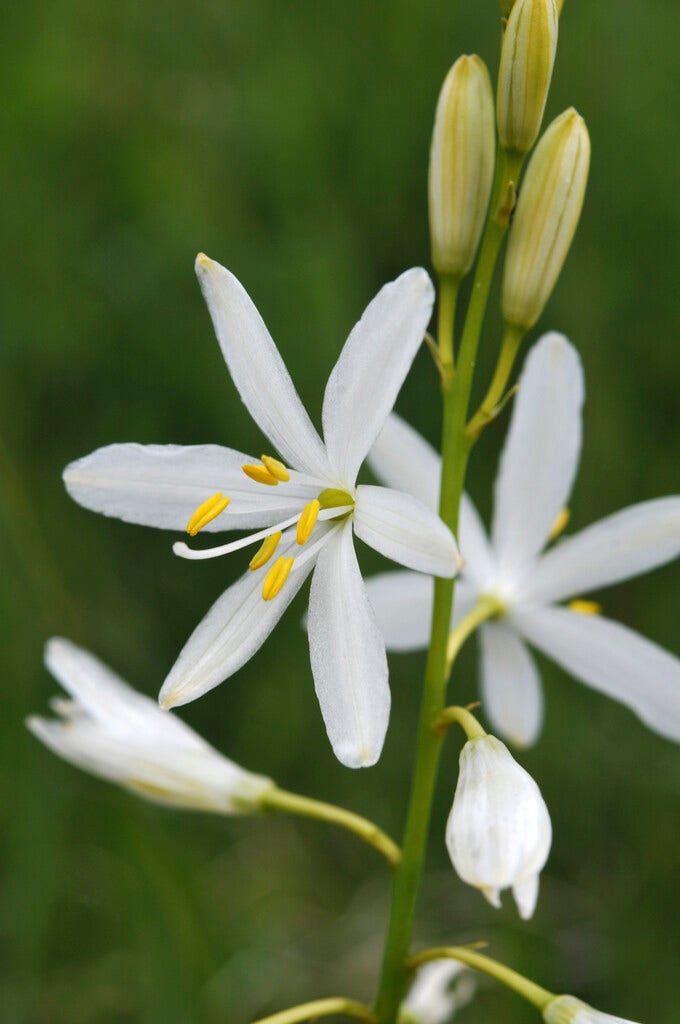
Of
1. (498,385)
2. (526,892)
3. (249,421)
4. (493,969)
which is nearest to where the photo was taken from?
(526,892)

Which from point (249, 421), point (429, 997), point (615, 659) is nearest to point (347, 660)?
point (615, 659)

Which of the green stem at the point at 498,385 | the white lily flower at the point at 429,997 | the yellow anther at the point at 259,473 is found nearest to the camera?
the yellow anther at the point at 259,473

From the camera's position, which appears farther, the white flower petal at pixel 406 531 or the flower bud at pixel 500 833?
the white flower petal at pixel 406 531

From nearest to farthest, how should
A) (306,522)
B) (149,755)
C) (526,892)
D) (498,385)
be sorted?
(526,892)
(306,522)
(498,385)
(149,755)

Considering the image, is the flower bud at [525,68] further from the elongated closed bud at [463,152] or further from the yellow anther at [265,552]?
the yellow anther at [265,552]

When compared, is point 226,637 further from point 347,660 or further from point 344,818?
point 344,818

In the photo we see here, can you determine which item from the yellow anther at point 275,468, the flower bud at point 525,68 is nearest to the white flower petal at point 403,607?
Answer: the yellow anther at point 275,468

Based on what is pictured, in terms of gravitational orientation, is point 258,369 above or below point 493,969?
above
